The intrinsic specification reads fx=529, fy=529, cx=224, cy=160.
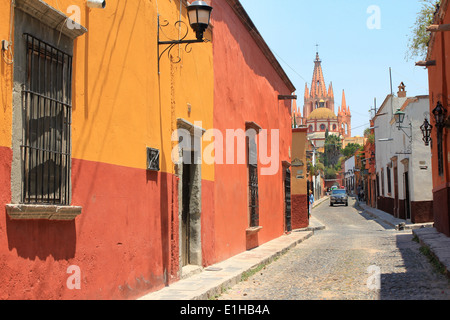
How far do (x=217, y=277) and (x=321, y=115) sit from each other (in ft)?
423

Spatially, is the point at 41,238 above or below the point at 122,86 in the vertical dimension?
below

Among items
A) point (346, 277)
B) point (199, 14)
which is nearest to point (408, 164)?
point (346, 277)

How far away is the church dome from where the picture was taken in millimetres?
133875

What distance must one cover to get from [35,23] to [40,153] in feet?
3.57

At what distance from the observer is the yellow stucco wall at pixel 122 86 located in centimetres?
512

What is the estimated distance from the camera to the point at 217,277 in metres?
8.27

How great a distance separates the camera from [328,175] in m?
93.8

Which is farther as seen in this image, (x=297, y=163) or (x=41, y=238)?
(x=297, y=163)

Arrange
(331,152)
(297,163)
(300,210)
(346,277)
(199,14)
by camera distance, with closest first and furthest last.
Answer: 1. (199,14)
2. (346,277)
3. (300,210)
4. (297,163)
5. (331,152)

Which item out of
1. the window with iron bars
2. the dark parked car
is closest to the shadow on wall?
the window with iron bars

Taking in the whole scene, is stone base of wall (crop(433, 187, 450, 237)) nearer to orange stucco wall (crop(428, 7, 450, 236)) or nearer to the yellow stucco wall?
orange stucco wall (crop(428, 7, 450, 236))

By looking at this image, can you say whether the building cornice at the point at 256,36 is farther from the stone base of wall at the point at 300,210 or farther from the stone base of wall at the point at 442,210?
the stone base of wall at the point at 442,210

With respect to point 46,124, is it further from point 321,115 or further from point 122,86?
point 321,115
